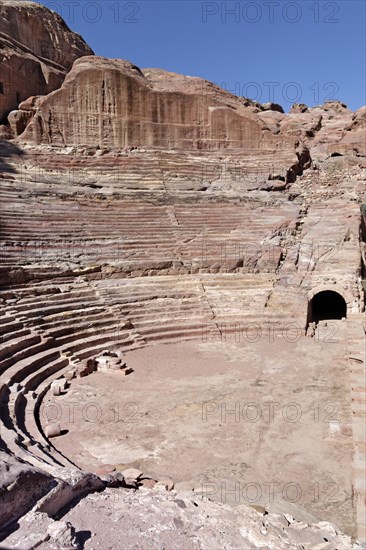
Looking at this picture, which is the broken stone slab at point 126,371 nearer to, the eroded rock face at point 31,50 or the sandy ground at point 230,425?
the sandy ground at point 230,425

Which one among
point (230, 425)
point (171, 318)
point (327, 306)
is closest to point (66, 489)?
point (230, 425)

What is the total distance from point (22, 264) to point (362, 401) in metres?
10.7

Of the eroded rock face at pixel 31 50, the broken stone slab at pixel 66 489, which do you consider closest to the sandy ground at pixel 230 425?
the broken stone slab at pixel 66 489

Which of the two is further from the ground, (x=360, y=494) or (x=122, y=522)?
(x=122, y=522)

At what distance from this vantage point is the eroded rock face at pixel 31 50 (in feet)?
88.1

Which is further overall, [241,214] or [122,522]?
[241,214]

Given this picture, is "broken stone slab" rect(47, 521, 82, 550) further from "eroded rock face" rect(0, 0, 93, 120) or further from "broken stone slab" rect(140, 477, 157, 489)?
"eroded rock face" rect(0, 0, 93, 120)

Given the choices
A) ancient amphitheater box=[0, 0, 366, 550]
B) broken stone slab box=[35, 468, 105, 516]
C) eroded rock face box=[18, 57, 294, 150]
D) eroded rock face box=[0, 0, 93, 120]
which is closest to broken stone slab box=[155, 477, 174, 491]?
ancient amphitheater box=[0, 0, 366, 550]

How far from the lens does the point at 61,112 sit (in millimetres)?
24797

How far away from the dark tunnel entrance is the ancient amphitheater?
0.44ft

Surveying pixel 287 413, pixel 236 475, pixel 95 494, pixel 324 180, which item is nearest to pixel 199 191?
pixel 324 180

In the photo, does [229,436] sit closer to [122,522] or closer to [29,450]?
[29,450]

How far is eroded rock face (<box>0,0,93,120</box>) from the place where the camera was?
88.1 ft

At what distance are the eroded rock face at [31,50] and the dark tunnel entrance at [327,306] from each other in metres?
20.1
